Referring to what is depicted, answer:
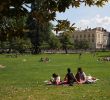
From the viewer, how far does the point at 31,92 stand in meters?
21.6

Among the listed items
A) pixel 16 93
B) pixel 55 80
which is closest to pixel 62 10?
pixel 16 93

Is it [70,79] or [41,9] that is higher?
[41,9]

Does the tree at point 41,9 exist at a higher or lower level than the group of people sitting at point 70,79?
higher

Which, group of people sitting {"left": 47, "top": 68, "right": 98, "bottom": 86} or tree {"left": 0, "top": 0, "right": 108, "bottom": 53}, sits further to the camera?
group of people sitting {"left": 47, "top": 68, "right": 98, "bottom": 86}

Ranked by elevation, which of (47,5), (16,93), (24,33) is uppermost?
(47,5)

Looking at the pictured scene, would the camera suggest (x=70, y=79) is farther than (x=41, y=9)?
Yes

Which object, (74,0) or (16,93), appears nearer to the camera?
(74,0)

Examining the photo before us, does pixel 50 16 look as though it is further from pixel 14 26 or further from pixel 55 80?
pixel 55 80

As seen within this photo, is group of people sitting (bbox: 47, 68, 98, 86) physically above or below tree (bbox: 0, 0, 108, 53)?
below

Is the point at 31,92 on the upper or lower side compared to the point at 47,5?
lower

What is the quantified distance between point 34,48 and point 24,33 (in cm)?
13383

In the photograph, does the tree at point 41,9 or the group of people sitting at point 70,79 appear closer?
the tree at point 41,9

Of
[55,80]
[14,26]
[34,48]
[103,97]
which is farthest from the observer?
[34,48]

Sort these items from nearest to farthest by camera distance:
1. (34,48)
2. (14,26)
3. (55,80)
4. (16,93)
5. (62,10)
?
(62,10)
(14,26)
(16,93)
(55,80)
(34,48)
